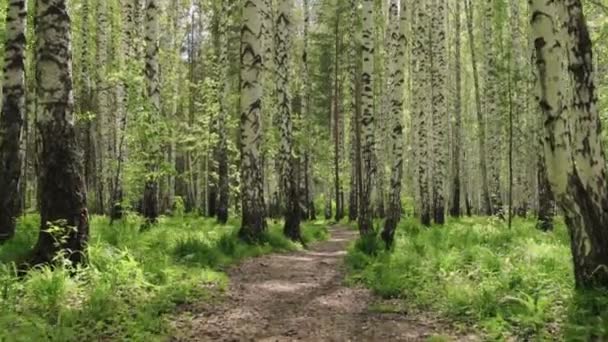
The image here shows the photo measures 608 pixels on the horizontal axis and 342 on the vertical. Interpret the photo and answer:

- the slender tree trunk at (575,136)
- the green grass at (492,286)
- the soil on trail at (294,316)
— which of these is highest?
the slender tree trunk at (575,136)

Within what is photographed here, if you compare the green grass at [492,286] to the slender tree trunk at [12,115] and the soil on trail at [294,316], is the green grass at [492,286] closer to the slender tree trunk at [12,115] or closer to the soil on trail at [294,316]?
the soil on trail at [294,316]

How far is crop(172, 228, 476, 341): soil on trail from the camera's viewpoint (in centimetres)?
588

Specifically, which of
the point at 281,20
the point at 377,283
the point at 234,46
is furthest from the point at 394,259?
the point at 234,46

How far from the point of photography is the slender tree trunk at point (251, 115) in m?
12.2

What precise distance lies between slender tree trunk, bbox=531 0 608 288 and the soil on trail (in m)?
1.72

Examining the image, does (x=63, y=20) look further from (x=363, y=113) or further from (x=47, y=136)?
(x=363, y=113)

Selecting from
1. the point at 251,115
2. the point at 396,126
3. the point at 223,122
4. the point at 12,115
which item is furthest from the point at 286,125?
the point at 12,115

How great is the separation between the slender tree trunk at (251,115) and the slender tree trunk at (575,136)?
691 cm

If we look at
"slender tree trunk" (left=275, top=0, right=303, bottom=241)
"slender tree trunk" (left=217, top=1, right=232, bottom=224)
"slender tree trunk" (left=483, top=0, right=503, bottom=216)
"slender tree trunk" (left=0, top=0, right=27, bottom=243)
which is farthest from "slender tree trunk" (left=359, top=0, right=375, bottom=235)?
"slender tree trunk" (left=483, top=0, right=503, bottom=216)

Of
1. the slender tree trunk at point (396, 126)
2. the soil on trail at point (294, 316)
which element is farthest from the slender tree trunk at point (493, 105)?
the soil on trail at point (294, 316)

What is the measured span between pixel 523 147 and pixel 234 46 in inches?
660

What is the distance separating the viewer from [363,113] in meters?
13.2

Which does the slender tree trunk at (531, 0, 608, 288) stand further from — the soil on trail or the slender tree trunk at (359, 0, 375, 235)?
the slender tree trunk at (359, 0, 375, 235)

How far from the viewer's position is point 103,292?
19.0 ft
